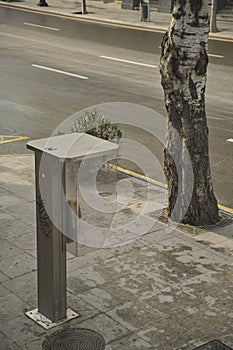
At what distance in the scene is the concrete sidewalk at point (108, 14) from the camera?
87.4 feet

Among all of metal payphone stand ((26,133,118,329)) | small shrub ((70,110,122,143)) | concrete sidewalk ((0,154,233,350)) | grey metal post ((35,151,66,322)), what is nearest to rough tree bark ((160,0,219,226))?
concrete sidewalk ((0,154,233,350))

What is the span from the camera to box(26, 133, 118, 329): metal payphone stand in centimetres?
673

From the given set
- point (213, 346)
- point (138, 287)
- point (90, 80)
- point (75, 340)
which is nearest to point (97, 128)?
point (138, 287)

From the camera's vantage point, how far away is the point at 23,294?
779 cm

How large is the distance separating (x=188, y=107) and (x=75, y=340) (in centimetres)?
365

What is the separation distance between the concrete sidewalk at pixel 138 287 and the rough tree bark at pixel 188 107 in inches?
14.6

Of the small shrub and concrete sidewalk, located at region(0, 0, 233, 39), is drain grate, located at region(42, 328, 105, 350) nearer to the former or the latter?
the small shrub

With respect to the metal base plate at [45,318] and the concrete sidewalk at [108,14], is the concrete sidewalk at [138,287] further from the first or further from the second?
the concrete sidewalk at [108,14]

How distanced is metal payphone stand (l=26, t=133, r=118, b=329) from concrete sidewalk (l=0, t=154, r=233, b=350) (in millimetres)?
254

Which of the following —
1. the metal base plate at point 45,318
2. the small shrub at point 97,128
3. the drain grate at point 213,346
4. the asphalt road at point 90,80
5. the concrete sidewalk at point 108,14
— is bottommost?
the drain grate at point 213,346

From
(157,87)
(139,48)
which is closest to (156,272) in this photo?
(157,87)

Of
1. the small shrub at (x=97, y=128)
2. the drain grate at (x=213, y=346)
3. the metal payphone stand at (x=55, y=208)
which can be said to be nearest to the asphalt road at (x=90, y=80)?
the small shrub at (x=97, y=128)

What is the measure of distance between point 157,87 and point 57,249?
35.5 ft

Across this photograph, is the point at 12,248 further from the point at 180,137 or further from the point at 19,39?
the point at 19,39
